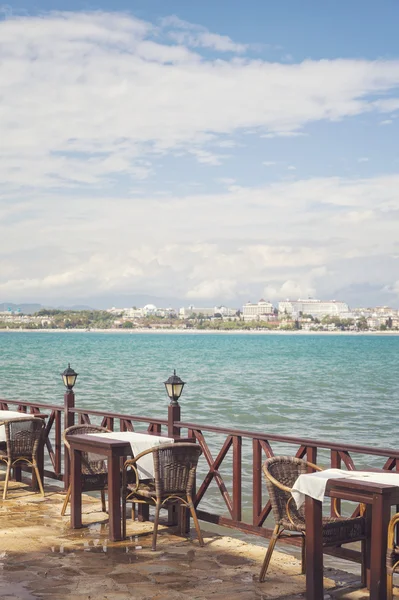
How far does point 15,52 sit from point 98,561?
489 inches

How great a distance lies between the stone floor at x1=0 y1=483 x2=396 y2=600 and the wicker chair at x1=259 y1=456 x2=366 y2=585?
267 mm

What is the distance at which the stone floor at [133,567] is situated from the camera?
18.6ft

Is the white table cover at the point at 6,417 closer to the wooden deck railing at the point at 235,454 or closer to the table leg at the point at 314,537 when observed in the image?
the wooden deck railing at the point at 235,454

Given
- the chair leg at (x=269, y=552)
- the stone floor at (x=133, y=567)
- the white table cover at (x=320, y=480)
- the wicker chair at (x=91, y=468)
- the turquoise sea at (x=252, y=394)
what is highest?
the white table cover at (x=320, y=480)

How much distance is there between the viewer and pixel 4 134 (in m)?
28.5

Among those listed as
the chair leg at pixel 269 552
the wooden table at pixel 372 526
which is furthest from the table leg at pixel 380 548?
the chair leg at pixel 269 552

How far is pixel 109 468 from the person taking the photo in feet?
23.5

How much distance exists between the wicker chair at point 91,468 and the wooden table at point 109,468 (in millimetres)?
146

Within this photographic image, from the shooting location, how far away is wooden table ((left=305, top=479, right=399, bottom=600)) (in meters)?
5.12

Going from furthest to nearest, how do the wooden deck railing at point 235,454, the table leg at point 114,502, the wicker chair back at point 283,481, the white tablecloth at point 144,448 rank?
the white tablecloth at point 144,448 → the table leg at point 114,502 → the wooden deck railing at point 235,454 → the wicker chair back at point 283,481

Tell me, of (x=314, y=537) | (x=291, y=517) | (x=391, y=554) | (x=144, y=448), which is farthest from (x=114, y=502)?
(x=391, y=554)

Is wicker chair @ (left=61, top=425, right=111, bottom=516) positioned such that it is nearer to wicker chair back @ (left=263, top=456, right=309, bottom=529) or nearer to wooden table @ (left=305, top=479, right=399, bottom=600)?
wicker chair back @ (left=263, top=456, right=309, bottom=529)

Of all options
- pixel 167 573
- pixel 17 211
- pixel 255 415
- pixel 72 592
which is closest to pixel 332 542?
pixel 167 573

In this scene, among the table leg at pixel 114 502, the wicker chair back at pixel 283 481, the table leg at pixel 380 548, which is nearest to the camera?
the table leg at pixel 380 548
